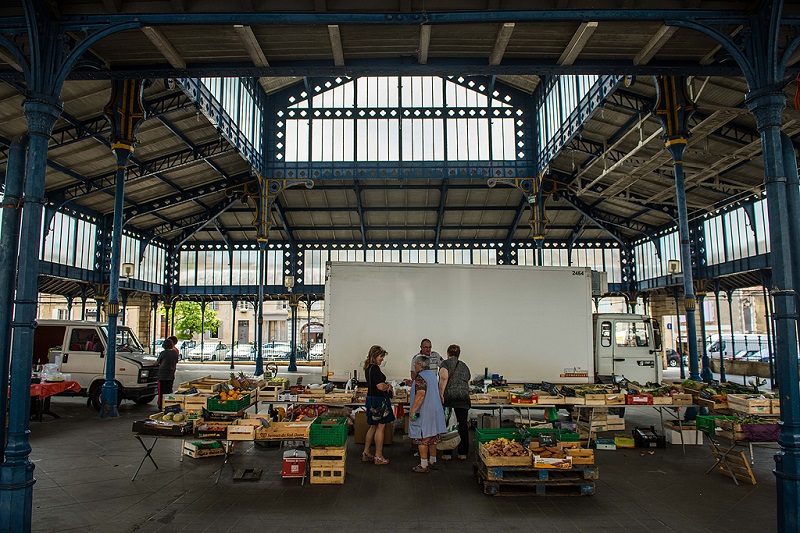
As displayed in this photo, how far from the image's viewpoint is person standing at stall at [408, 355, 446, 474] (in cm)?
812

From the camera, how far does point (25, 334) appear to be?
5.25 meters

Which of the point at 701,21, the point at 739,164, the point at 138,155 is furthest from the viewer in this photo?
the point at 138,155

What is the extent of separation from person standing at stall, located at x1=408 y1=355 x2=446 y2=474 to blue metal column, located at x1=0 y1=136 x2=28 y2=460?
5351 mm

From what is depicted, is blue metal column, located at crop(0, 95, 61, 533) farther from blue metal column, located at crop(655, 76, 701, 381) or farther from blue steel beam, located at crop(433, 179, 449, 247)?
blue steel beam, located at crop(433, 179, 449, 247)

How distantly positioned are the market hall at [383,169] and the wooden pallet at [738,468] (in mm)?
238

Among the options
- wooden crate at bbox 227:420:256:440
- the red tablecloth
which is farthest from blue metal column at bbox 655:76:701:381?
the red tablecloth

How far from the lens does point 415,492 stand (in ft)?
23.7

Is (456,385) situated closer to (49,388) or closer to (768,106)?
(768,106)

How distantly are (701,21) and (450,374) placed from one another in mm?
6377

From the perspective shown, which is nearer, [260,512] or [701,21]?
[701,21]

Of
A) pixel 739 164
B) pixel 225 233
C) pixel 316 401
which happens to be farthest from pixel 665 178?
pixel 225 233

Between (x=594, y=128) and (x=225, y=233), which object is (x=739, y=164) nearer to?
(x=594, y=128)

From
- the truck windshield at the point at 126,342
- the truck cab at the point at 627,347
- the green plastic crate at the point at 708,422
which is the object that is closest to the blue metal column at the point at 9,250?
the truck windshield at the point at 126,342

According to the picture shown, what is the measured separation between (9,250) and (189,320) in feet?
128
